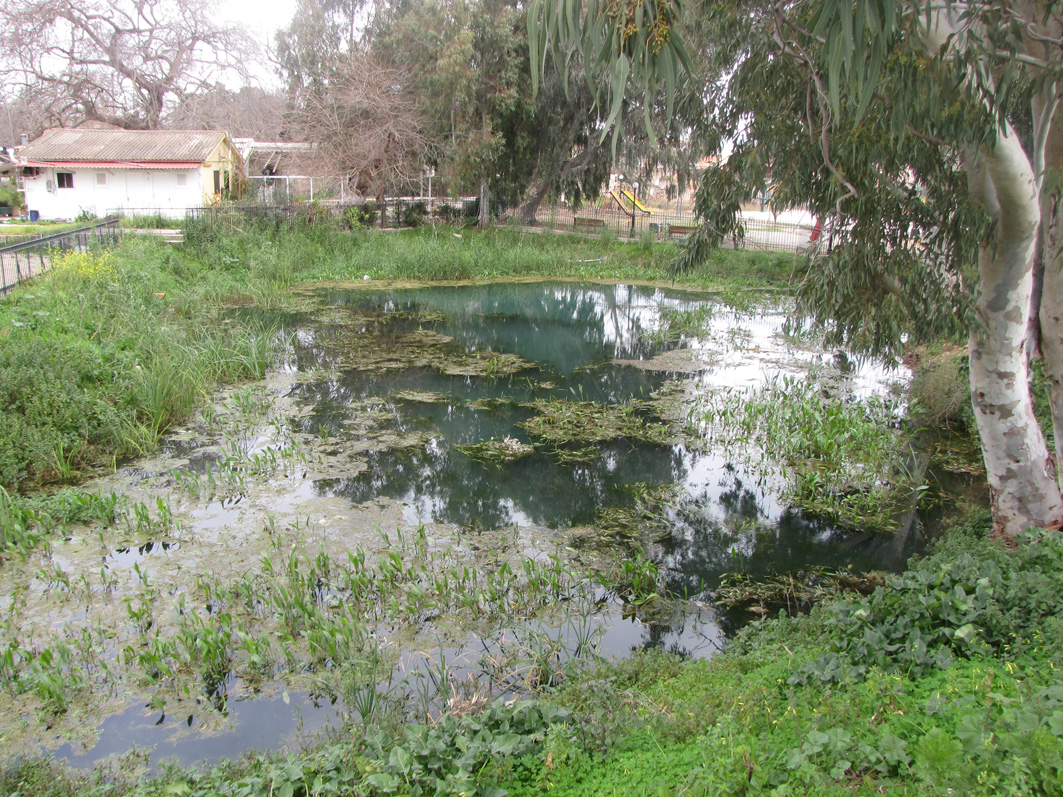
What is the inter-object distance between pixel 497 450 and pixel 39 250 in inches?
423

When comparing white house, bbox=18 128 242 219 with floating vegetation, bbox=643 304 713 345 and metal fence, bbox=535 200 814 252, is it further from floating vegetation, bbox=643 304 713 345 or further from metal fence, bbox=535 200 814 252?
floating vegetation, bbox=643 304 713 345

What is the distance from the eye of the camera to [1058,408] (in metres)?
5.77

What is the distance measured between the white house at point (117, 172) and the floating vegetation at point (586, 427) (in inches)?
889

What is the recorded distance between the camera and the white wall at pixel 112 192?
2808 cm

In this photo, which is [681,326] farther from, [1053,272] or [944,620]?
[944,620]

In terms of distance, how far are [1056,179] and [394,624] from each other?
5613 mm

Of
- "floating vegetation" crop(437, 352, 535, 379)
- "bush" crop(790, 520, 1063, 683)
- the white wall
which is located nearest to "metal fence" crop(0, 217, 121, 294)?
"floating vegetation" crop(437, 352, 535, 379)

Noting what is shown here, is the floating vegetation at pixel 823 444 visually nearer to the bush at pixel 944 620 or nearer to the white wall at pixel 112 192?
the bush at pixel 944 620

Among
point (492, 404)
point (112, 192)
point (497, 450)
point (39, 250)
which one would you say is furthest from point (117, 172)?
point (497, 450)

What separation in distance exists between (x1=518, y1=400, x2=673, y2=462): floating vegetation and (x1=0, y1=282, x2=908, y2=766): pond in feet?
0.13

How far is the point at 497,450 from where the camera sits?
333 inches

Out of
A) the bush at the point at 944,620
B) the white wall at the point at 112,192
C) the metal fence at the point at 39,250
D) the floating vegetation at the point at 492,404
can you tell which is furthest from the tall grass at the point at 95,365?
the white wall at the point at 112,192

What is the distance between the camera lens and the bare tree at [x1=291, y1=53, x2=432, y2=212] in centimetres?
2478

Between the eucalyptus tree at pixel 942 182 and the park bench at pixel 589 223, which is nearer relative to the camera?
the eucalyptus tree at pixel 942 182
